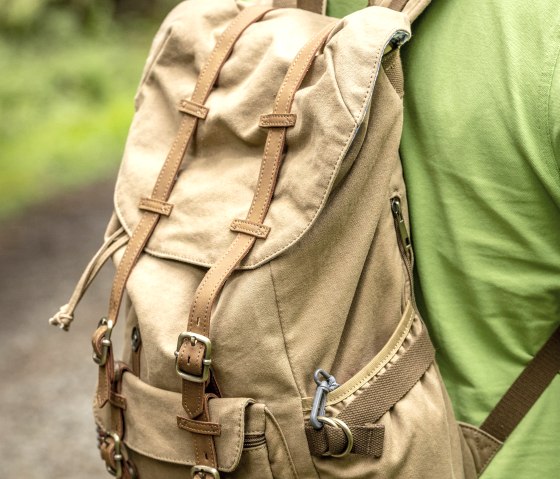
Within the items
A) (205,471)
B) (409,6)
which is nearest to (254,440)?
(205,471)

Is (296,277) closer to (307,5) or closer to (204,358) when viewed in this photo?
(204,358)

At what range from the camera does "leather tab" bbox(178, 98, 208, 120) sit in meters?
1.69

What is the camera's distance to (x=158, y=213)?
67.2 inches

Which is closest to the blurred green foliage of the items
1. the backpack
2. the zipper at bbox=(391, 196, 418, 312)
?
the backpack

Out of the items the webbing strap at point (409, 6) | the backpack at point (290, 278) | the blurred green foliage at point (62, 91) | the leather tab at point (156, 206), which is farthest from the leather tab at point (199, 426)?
the blurred green foliage at point (62, 91)

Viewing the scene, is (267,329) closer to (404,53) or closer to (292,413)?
(292,413)

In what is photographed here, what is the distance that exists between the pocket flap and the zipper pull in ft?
1.32

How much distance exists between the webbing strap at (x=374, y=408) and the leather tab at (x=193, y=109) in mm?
596

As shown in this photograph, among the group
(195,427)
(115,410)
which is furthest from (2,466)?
(195,427)

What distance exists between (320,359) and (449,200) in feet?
1.22

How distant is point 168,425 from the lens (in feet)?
5.44

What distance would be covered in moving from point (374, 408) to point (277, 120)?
54 cm

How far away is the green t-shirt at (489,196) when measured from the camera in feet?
4.76

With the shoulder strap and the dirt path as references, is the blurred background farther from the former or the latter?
the shoulder strap
